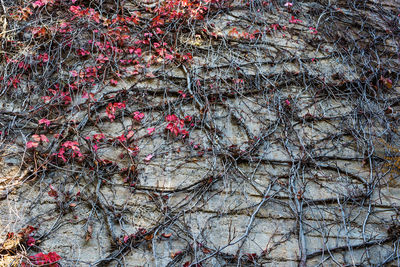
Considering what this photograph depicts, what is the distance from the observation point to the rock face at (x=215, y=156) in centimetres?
216

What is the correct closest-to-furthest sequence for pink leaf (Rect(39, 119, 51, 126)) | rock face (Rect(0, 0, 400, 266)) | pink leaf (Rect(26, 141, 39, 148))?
rock face (Rect(0, 0, 400, 266))
pink leaf (Rect(26, 141, 39, 148))
pink leaf (Rect(39, 119, 51, 126))

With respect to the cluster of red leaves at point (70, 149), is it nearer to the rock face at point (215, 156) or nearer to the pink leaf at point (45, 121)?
the rock face at point (215, 156)

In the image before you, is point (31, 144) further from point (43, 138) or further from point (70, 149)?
point (70, 149)

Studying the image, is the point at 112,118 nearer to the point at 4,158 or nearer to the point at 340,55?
the point at 4,158

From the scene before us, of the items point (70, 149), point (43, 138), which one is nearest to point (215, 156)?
point (70, 149)

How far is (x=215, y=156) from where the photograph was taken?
2.47 metres

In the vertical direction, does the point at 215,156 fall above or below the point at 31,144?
below

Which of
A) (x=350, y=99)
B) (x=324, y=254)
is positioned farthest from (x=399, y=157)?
(x=324, y=254)

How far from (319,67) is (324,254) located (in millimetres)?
1707

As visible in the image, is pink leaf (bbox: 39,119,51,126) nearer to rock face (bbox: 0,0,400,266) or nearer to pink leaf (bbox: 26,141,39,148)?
rock face (bbox: 0,0,400,266)

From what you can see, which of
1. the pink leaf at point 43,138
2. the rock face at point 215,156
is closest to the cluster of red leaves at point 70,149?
the rock face at point 215,156

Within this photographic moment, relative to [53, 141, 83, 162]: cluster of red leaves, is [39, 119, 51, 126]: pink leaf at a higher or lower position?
higher

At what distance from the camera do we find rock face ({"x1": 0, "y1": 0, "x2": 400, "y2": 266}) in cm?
216

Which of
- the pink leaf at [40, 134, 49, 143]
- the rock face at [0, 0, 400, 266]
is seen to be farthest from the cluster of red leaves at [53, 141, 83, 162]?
the pink leaf at [40, 134, 49, 143]
